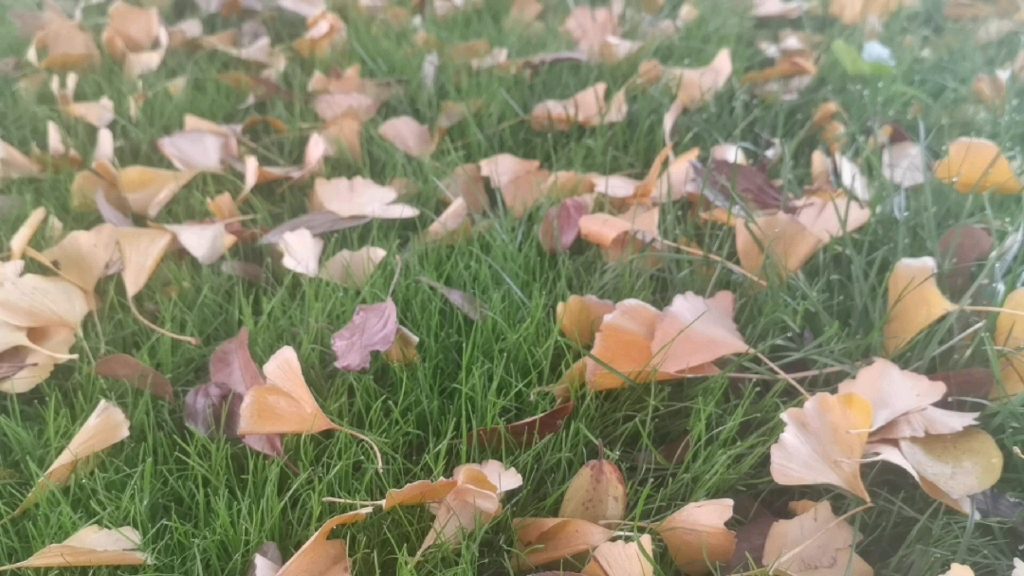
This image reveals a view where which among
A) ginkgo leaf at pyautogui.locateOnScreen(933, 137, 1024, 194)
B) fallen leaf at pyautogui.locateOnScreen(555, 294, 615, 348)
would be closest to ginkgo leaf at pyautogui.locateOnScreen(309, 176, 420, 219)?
fallen leaf at pyautogui.locateOnScreen(555, 294, 615, 348)

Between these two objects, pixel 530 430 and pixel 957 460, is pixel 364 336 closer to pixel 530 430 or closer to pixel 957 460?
pixel 530 430

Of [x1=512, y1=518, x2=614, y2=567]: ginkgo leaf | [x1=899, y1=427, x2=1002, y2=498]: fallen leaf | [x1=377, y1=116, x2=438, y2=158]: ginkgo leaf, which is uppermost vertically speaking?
[x1=377, y1=116, x2=438, y2=158]: ginkgo leaf

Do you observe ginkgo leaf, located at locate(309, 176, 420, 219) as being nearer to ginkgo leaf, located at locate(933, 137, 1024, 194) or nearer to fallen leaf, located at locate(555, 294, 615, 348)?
fallen leaf, located at locate(555, 294, 615, 348)

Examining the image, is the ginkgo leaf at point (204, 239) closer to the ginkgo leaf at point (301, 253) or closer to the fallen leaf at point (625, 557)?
the ginkgo leaf at point (301, 253)

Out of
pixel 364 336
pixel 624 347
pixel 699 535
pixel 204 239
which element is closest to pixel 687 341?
pixel 624 347

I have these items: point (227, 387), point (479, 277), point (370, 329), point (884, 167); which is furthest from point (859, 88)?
point (227, 387)
